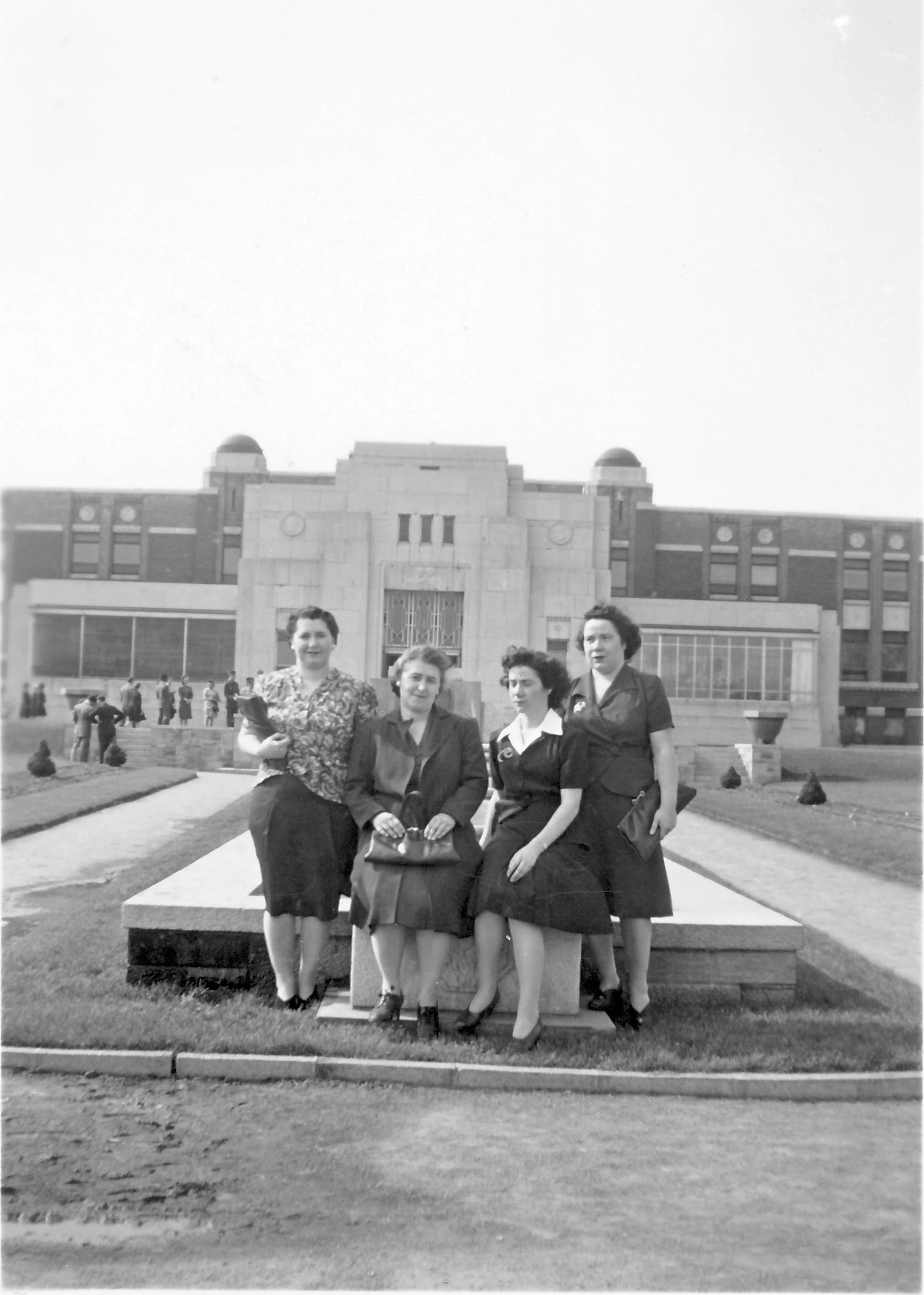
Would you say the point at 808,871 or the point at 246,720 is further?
the point at 808,871

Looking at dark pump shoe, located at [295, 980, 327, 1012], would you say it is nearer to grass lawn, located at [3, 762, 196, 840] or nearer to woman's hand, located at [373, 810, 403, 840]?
woman's hand, located at [373, 810, 403, 840]

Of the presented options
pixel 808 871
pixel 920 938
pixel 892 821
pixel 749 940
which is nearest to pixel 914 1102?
pixel 749 940

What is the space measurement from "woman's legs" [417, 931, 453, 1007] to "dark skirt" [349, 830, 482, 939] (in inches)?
2.5

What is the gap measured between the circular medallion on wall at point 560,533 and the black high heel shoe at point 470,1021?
41.7 meters

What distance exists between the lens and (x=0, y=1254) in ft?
10.8

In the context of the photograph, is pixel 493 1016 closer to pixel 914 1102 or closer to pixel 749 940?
pixel 749 940

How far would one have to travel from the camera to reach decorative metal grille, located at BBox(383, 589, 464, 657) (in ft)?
151

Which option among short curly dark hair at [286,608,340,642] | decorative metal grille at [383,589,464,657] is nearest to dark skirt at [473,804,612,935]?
short curly dark hair at [286,608,340,642]

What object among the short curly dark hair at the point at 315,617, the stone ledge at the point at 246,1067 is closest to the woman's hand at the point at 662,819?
the short curly dark hair at the point at 315,617

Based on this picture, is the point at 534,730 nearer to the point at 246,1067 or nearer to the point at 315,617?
the point at 315,617

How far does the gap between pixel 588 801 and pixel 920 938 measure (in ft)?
14.1

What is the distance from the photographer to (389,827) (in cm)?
538

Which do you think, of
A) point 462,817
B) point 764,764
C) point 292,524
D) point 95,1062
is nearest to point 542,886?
point 462,817

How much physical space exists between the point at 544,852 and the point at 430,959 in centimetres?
70
